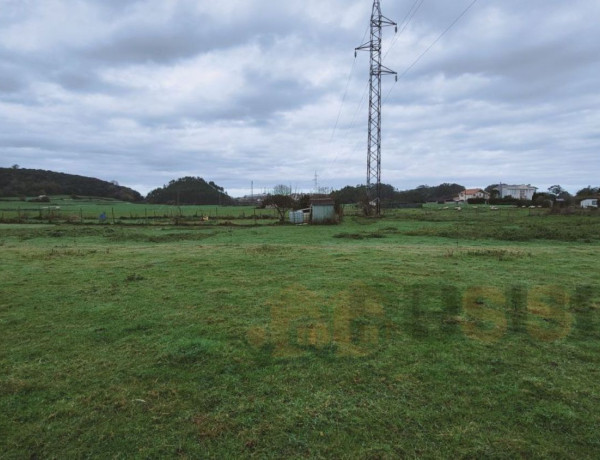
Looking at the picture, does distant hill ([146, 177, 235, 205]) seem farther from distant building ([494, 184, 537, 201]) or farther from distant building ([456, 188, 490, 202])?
distant building ([494, 184, 537, 201])

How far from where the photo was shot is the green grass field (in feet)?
8.46

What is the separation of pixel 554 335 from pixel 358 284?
3.37 metres

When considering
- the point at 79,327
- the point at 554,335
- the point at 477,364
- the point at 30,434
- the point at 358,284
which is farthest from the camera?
the point at 358,284

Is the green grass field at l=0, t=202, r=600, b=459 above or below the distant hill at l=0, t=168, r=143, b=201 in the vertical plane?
below

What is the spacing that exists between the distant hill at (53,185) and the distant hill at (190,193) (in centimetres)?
1014

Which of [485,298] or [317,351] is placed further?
[485,298]

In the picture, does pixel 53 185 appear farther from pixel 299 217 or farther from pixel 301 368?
pixel 301 368

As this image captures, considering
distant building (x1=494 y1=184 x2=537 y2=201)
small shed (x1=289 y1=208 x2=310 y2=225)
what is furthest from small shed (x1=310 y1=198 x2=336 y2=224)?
distant building (x1=494 y1=184 x2=537 y2=201)

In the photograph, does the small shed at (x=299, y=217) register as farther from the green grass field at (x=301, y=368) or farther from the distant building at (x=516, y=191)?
the distant building at (x=516, y=191)

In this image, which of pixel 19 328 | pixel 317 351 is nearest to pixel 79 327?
pixel 19 328

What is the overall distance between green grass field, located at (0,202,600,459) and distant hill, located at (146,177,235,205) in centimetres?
9472

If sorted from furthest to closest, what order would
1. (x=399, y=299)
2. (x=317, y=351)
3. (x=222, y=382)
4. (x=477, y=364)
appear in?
(x=399, y=299), (x=317, y=351), (x=477, y=364), (x=222, y=382)

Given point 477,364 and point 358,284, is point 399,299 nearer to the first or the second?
point 358,284

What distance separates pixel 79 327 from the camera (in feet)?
15.8
